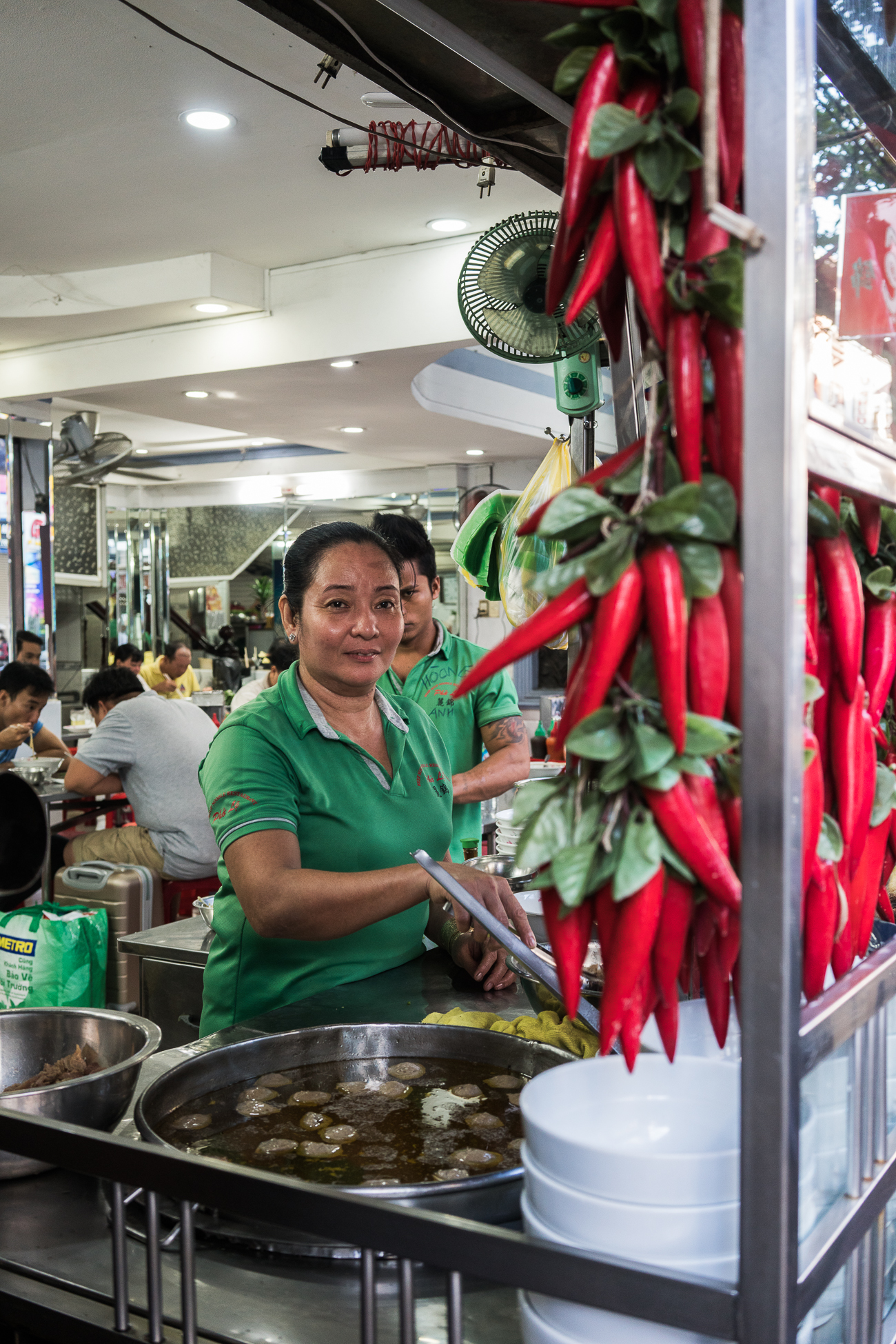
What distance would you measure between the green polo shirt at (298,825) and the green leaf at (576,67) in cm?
135

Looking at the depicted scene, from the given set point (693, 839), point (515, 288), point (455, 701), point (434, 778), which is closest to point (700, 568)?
point (693, 839)

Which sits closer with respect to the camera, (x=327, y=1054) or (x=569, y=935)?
(x=569, y=935)

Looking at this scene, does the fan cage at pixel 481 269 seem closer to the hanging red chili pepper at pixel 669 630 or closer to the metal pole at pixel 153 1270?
the hanging red chili pepper at pixel 669 630

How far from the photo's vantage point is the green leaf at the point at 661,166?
76 centimetres

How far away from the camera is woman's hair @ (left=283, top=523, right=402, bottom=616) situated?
2.20 m

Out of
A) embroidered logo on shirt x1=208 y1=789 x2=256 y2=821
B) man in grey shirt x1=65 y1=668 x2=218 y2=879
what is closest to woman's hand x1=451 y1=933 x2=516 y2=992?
embroidered logo on shirt x1=208 y1=789 x2=256 y2=821

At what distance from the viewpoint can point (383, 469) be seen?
11922 mm

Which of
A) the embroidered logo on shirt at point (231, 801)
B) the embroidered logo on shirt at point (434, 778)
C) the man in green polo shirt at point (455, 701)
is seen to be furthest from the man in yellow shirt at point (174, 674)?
the embroidered logo on shirt at point (231, 801)

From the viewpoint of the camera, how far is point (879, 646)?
0.99 meters

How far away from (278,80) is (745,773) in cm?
422

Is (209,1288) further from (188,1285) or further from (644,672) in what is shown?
(644,672)

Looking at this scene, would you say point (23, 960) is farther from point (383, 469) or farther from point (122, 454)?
point (383, 469)

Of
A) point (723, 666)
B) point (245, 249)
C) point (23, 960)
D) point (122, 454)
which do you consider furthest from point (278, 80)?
point (122, 454)

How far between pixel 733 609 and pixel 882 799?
330mm
